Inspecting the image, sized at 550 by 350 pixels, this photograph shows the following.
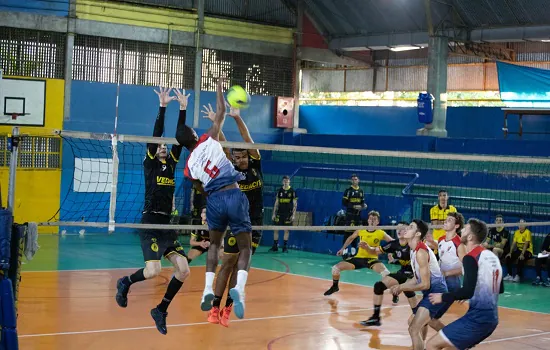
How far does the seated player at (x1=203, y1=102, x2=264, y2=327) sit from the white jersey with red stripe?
0.77 metres

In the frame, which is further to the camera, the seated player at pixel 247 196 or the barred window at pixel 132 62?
the barred window at pixel 132 62

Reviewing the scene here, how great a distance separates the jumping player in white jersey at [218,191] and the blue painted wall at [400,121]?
18.7 meters

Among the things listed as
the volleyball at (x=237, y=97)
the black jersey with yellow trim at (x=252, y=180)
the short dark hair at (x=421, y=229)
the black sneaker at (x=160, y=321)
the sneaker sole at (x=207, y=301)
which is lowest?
the black sneaker at (x=160, y=321)

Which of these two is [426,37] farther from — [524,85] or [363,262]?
[363,262]

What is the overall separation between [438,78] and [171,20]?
29.2 feet

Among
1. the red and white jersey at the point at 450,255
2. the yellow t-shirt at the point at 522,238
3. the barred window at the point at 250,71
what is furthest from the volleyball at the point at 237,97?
the barred window at the point at 250,71

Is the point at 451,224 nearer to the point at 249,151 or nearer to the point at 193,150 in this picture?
the point at 249,151

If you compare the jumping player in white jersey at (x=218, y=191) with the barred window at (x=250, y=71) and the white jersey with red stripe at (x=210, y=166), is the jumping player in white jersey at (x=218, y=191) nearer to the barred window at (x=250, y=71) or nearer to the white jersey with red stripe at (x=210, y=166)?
the white jersey with red stripe at (x=210, y=166)

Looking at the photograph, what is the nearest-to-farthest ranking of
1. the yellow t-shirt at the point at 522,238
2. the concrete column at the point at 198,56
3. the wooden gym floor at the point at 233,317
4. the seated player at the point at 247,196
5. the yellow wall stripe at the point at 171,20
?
1. the seated player at the point at 247,196
2. the wooden gym floor at the point at 233,317
3. the yellow t-shirt at the point at 522,238
4. the yellow wall stripe at the point at 171,20
5. the concrete column at the point at 198,56

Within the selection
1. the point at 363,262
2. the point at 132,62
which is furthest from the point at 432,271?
the point at 132,62

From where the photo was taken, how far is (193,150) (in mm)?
8719

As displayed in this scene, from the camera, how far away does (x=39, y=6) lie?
25.1m

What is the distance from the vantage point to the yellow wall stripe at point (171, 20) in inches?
1029

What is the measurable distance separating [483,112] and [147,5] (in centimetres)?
1152
